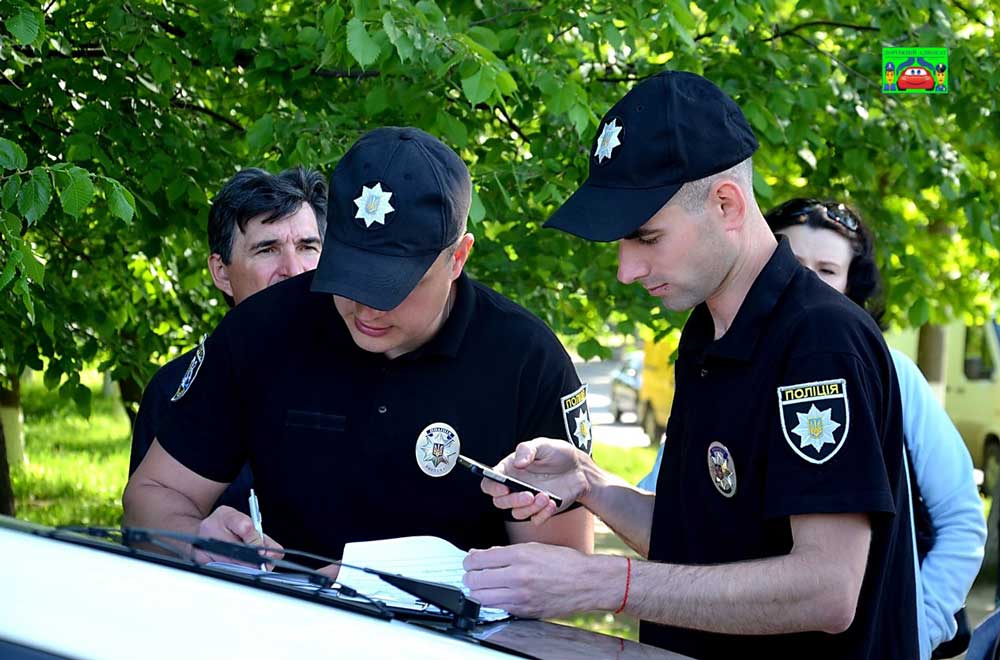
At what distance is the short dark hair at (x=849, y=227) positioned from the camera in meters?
3.59

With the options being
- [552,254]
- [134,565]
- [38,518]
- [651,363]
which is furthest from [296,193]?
[651,363]

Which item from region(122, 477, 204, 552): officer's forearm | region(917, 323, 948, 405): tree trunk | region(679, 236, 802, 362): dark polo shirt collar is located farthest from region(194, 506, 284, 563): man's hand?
region(917, 323, 948, 405): tree trunk

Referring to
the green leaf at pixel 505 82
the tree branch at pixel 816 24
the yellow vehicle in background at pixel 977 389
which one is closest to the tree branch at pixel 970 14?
the tree branch at pixel 816 24

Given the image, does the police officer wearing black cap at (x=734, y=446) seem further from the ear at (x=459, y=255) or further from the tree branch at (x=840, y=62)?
the tree branch at (x=840, y=62)

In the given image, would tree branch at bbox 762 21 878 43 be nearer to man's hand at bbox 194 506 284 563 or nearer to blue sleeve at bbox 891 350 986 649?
blue sleeve at bbox 891 350 986 649

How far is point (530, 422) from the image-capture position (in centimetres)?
265

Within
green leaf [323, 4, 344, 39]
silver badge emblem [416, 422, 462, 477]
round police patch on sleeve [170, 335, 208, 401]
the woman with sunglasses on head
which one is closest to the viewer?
silver badge emblem [416, 422, 462, 477]

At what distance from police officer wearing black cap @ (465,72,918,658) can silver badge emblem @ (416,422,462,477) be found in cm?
17

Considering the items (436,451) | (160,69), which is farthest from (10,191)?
(436,451)

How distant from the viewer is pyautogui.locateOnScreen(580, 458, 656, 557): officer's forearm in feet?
8.75

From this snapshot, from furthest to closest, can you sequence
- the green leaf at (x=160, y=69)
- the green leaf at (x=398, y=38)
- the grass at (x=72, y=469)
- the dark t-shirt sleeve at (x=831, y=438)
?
1. the grass at (x=72, y=469)
2. the green leaf at (x=160, y=69)
3. the green leaf at (x=398, y=38)
4. the dark t-shirt sleeve at (x=831, y=438)

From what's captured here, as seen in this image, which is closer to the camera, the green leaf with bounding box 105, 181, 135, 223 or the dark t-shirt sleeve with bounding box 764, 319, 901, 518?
the dark t-shirt sleeve with bounding box 764, 319, 901, 518

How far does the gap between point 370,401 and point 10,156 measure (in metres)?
1.58

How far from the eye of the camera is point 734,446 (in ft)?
7.32
